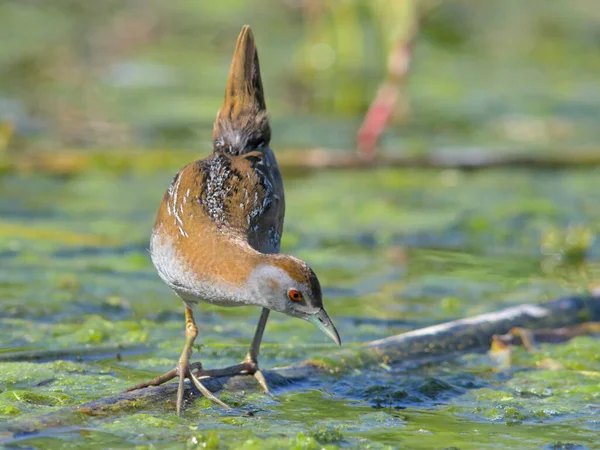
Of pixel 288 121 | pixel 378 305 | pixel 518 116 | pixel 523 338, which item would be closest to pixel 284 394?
pixel 523 338

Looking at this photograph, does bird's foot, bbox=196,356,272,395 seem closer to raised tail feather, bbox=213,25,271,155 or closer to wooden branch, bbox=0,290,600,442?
wooden branch, bbox=0,290,600,442

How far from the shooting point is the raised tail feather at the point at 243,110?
17.7ft

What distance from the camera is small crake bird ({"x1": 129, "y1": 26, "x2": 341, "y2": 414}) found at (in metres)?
4.30

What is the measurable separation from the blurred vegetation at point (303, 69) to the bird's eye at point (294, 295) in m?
5.91

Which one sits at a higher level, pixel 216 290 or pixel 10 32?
pixel 10 32

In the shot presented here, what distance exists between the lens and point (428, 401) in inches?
198

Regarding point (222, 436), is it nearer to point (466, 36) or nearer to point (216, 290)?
point (216, 290)

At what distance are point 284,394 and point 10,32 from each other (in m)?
12.4

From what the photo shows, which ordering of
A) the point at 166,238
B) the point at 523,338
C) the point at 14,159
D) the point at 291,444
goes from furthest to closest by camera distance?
the point at 14,159, the point at 523,338, the point at 166,238, the point at 291,444

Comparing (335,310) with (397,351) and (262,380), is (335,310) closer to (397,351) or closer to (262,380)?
(397,351)

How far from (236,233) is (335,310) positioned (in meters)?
2.16

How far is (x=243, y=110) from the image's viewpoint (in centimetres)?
545

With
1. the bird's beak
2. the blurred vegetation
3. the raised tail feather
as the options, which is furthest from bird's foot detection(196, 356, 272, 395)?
the blurred vegetation

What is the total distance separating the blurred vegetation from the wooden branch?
13.8 feet
